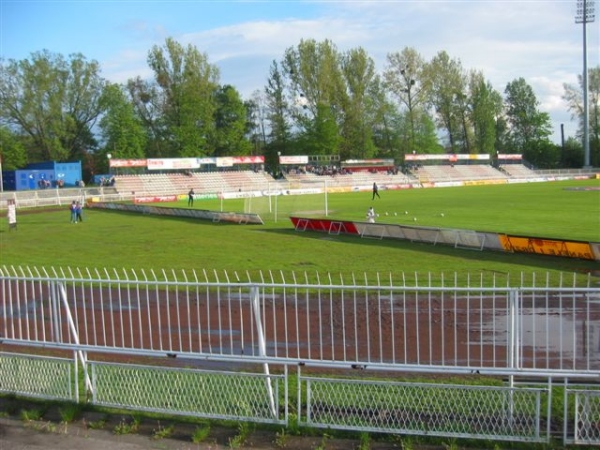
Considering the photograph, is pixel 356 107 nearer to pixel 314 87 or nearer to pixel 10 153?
pixel 314 87

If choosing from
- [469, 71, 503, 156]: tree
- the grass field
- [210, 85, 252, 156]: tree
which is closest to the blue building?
the grass field

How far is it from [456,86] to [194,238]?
282 ft

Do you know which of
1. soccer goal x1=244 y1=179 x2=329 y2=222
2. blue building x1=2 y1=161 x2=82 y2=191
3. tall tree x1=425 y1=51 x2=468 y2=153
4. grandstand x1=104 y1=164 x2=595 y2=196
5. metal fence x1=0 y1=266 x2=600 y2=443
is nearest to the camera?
metal fence x1=0 y1=266 x2=600 y2=443

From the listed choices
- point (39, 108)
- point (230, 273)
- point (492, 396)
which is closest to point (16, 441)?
point (492, 396)

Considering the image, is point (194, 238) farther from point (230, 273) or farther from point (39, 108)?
point (39, 108)

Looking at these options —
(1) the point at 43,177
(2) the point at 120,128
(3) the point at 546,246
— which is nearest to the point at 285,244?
(3) the point at 546,246

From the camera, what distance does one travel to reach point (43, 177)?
62.2 m

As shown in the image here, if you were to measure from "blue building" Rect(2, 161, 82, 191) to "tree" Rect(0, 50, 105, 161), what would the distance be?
11.1 metres

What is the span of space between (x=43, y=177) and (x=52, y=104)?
1680 cm

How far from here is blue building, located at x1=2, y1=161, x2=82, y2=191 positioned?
6078 centimetres

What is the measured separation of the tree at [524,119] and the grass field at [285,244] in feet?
241

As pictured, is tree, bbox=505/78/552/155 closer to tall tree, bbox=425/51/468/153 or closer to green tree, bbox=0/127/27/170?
tall tree, bbox=425/51/468/153

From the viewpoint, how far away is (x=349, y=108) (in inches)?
3632

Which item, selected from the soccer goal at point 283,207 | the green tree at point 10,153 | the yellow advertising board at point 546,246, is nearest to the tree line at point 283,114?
the green tree at point 10,153
